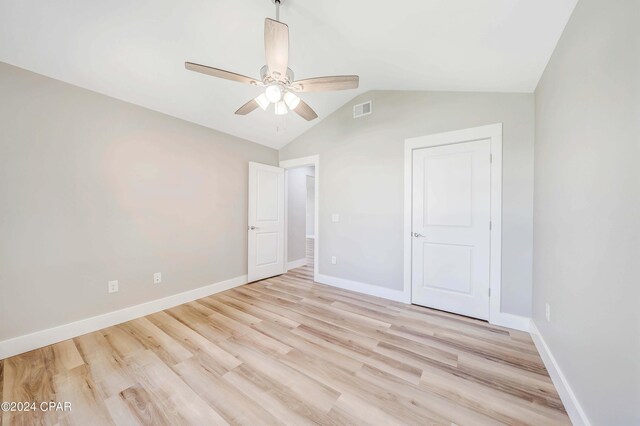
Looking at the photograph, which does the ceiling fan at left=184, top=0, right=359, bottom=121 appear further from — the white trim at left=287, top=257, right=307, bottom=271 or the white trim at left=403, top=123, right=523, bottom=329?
the white trim at left=287, top=257, right=307, bottom=271

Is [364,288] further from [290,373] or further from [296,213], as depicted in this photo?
[296,213]

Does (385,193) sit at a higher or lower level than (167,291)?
higher

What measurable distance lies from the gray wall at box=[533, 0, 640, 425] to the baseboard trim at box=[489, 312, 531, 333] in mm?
583

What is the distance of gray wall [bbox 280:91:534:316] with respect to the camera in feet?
7.41

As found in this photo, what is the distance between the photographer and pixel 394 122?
3.00 m

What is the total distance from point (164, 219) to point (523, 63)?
13.2 ft

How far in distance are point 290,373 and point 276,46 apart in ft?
7.63

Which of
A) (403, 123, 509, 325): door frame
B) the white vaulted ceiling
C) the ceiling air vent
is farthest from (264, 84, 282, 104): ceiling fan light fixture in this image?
(403, 123, 509, 325): door frame

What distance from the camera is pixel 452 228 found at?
8.63ft

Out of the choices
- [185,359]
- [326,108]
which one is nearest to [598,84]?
[326,108]

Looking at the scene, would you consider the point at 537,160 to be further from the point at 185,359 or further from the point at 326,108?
the point at 185,359

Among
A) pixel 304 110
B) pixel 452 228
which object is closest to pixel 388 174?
pixel 452 228

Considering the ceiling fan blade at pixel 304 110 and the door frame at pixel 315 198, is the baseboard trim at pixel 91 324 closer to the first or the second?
the door frame at pixel 315 198

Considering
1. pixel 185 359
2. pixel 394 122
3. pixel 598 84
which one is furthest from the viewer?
pixel 394 122
